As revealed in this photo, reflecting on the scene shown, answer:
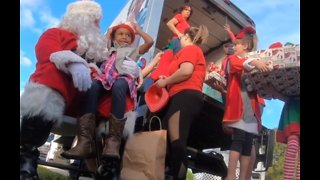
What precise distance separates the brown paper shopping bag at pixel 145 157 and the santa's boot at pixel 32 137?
0.62 metres

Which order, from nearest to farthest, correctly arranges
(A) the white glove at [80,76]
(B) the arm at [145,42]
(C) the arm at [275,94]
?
(A) the white glove at [80,76] < (C) the arm at [275,94] < (B) the arm at [145,42]

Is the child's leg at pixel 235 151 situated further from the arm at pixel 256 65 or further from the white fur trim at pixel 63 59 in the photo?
the white fur trim at pixel 63 59

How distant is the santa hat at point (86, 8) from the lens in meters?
2.99

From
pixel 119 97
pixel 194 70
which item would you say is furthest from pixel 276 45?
pixel 119 97

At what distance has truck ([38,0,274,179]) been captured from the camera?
3600 mm

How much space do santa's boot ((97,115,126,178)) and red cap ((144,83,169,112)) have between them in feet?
1.51

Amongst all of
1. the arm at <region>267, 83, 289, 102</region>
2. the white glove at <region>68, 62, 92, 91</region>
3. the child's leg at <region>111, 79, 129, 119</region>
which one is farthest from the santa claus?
the arm at <region>267, 83, 289, 102</region>

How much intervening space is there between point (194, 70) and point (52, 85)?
3.68 feet

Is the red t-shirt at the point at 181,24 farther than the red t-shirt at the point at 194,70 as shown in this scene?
Yes

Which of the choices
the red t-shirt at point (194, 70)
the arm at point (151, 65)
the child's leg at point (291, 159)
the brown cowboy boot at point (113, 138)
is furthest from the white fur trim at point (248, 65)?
the brown cowboy boot at point (113, 138)

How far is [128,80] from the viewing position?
2.80 m

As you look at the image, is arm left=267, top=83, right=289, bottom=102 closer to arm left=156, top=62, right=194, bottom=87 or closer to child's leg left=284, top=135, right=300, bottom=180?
child's leg left=284, top=135, right=300, bottom=180
